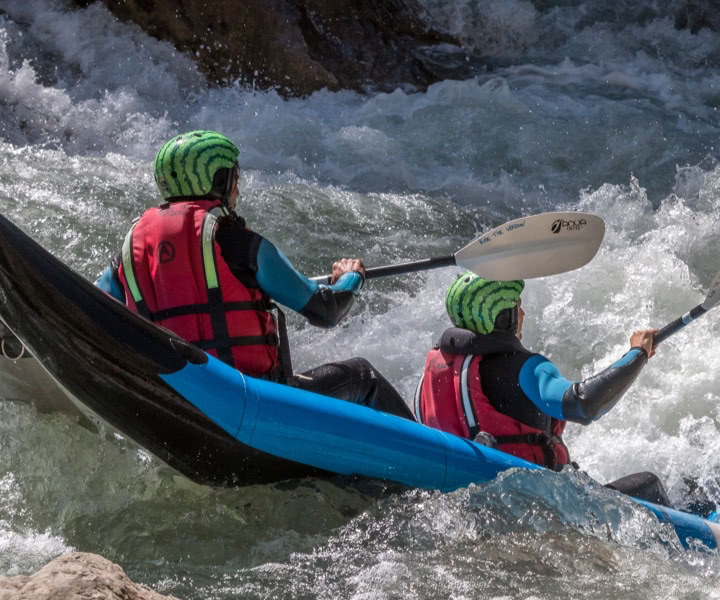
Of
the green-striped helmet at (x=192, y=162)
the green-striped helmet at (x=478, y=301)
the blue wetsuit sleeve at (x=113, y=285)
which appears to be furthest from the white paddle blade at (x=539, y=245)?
the blue wetsuit sleeve at (x=113, y=285)

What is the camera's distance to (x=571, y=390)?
144 inches

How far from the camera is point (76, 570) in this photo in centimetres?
231

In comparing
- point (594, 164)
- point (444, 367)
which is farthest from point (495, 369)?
point (594, 164)

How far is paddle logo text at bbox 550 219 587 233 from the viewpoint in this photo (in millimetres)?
4523

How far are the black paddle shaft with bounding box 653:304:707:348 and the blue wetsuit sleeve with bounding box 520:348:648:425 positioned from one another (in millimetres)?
358

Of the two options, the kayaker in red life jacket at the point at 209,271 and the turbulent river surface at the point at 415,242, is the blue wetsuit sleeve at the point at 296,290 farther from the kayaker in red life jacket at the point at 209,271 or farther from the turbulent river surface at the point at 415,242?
the turbulent river surface at the point at 415,242

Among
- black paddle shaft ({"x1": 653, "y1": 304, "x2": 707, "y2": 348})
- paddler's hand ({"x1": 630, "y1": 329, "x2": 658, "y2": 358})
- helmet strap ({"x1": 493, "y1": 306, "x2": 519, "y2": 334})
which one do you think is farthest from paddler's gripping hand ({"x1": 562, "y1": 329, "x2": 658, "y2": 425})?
helmet strap ({"x1": 493, "y1": 306, "x2": 519, "y2": 334})

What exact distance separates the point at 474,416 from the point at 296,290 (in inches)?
31.4

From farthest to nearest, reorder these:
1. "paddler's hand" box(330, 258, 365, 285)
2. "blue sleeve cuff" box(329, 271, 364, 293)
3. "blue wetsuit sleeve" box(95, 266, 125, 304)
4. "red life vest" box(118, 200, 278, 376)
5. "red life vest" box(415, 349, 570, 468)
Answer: "paddler's hand" box(330, 258, 365, 285), "blue sleeve cuff" box(329, 271, 364, 293), "red life vest" box(415, 349, 570, 468), "blue wetsuit sleeve" box(95, 266, 125, 304), "red life vest" box(118, 200, 278, 376)

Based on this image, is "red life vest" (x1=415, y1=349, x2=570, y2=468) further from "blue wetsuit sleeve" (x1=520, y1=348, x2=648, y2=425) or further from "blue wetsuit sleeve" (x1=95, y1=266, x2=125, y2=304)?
"blue wetsuit sleeve" (x1=95, y1=266, x2=125, y2=304)

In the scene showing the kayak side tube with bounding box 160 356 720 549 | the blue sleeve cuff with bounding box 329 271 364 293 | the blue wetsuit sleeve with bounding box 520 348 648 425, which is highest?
the blue sleeve cuff with bounding box 329 271 364 293

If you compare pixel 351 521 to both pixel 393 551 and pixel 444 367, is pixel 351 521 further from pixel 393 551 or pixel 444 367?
pixel 444 367

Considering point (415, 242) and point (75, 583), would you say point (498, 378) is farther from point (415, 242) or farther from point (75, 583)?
point (415, 242)

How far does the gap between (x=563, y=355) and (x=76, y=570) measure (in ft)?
13.7
